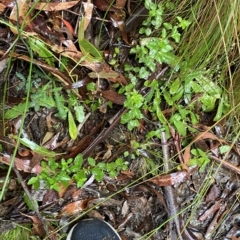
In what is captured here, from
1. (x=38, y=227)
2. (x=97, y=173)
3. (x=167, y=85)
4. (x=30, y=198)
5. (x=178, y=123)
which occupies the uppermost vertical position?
(x=167, y=85)

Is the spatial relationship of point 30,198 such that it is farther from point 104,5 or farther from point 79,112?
point 104,5

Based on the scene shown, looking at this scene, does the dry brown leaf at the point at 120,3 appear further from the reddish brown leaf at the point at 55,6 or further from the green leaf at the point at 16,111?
the green leaf at the point at 16,111

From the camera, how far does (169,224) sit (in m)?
1.54

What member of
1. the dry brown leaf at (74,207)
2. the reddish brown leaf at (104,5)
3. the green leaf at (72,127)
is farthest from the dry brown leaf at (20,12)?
the dry brown leaf at (74,207)

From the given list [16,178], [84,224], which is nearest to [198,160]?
[84,224]

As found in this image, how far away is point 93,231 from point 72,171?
0.26 m

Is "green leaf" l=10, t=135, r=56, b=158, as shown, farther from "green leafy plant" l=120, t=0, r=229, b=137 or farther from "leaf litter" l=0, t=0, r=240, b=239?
"green leafy plant" l=120, t=0, r=229, b=137

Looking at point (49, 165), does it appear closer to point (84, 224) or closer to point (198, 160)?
point (84, 224)

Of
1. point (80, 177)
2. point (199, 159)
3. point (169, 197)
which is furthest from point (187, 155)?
point (80, 177)

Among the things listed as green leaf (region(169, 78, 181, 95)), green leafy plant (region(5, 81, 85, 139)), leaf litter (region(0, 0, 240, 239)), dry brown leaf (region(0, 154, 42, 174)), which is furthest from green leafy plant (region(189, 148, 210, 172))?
dry brown leaf (region(0, 154, 42, 174))

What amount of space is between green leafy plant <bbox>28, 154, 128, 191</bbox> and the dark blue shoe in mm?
167

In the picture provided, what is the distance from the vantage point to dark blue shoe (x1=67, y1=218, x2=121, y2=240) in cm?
150

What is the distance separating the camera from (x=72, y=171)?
144 centimetres

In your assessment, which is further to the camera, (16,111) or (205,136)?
(205,136)
